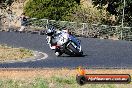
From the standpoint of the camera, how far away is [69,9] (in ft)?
148

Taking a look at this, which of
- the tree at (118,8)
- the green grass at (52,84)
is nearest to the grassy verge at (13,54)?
the green grass at (52,84)

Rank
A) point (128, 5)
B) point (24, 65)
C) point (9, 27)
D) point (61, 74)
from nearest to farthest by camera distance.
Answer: point (61, 74) → point (24, 65) → point (128, 5) → point (9, 27)

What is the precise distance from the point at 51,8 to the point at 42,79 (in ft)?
98.1

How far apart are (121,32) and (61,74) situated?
20.2m

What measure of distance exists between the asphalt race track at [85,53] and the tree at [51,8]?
6.43 meters

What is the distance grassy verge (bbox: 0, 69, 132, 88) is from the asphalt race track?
1.96 m

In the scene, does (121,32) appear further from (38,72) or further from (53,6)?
(38,72)

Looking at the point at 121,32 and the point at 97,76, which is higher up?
the point at 97,76

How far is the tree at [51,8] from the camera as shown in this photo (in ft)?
145

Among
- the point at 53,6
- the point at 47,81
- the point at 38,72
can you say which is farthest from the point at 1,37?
the point at 47,81

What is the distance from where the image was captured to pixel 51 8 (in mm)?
44406

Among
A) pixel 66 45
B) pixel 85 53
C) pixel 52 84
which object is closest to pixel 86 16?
pixel 85 53

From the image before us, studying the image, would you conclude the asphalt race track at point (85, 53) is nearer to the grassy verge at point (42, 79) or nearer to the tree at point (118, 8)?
the grassy verge at point (42, 79)

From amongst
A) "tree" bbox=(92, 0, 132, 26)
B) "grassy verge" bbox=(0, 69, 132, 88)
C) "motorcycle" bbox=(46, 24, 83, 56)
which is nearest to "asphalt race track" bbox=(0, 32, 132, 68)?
"motorcycle" bbox=(46, 24, 83, 56)
